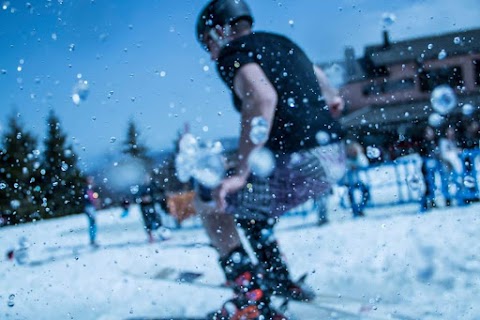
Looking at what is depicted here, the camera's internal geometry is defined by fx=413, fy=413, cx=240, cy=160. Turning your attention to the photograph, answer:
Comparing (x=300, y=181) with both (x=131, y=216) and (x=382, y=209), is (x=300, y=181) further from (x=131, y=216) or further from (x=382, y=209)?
(x=131, y=216)

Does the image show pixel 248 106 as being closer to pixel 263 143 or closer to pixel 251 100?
pixel 251 100

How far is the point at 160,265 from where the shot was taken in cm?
285

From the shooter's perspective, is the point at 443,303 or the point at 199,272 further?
the point at 199,272

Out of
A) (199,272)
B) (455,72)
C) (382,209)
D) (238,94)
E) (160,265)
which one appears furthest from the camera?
(455,72)

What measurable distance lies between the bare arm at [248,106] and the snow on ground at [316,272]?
2.30 feet

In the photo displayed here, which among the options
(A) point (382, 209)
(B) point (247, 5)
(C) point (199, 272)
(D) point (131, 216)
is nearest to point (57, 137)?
(D) point (131, 216)

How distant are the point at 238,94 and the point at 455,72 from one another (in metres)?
5.07

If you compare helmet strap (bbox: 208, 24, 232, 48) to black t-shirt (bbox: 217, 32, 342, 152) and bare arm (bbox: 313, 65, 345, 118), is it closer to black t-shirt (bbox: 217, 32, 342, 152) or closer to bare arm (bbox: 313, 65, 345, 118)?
black t-shirt (bbox: 217, 32, 342, 152)

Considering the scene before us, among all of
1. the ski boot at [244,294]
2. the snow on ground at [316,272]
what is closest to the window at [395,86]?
the snow on ground at [316,272]

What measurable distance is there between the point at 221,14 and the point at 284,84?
1.19 ft

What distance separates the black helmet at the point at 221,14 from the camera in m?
1.43

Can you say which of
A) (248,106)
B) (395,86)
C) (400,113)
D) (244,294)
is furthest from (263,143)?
(395,86)

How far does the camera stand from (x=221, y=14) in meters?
1.45

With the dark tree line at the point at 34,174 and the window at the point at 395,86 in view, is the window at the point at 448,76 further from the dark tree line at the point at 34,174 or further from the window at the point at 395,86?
the dark tree line at the point at 34,174
